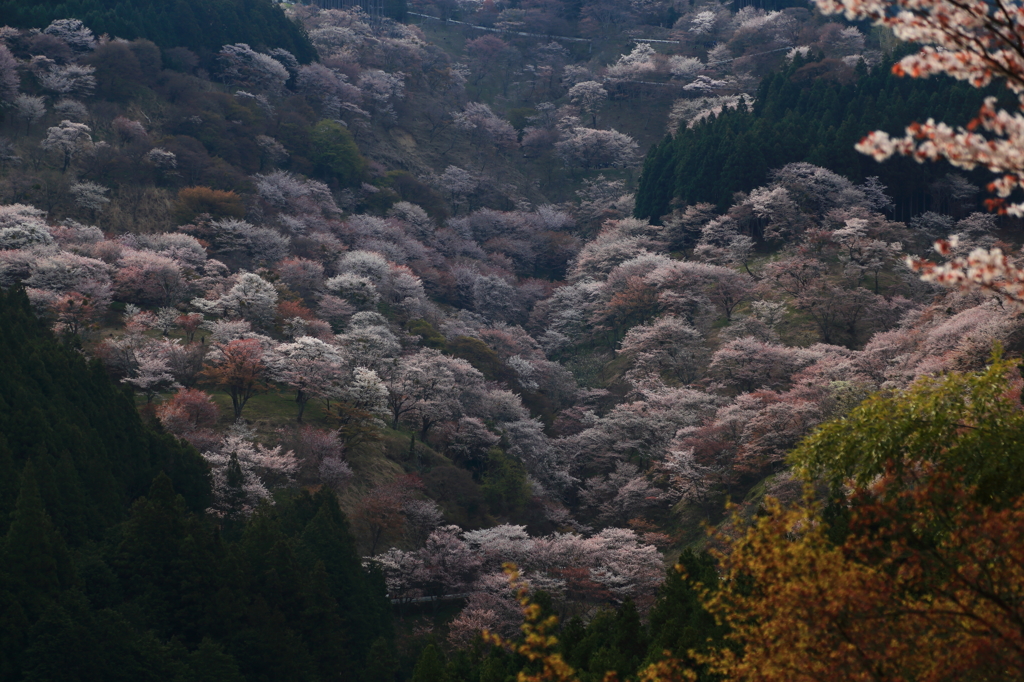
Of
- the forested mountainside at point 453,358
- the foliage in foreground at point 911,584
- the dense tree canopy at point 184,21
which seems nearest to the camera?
the foliage in foreground at point 911,584

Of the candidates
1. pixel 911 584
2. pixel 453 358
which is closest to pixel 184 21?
pixel 453 358

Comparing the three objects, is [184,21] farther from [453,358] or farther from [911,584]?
[911,584]

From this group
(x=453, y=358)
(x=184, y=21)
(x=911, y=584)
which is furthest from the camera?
(x=184, y=21)

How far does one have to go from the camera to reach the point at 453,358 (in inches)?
1891

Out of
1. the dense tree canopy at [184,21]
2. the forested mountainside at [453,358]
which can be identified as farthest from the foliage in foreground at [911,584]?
the dense tree canopy at [184,21]

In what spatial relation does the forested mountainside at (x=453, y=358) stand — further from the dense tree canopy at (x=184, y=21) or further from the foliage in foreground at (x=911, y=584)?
the dense tree canopy at (x=184, y=21)

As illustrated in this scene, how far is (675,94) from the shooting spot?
94.9 meters

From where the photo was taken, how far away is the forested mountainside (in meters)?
18.6

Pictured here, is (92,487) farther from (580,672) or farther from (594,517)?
(594,517)

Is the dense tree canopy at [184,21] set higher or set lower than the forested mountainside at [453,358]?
higher

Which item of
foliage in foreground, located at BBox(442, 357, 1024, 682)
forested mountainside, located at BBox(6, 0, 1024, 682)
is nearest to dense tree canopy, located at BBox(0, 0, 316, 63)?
forested mountainside, located at BBox(6, 0, 1024, 682)

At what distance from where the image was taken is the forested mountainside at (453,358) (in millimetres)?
18578

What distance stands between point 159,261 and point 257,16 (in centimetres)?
5100

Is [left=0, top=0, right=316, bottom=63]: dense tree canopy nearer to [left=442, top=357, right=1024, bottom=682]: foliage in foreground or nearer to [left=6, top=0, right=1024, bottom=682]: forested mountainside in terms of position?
[left=6, top=0, right=1024, bottom=682]: forested mountainside
